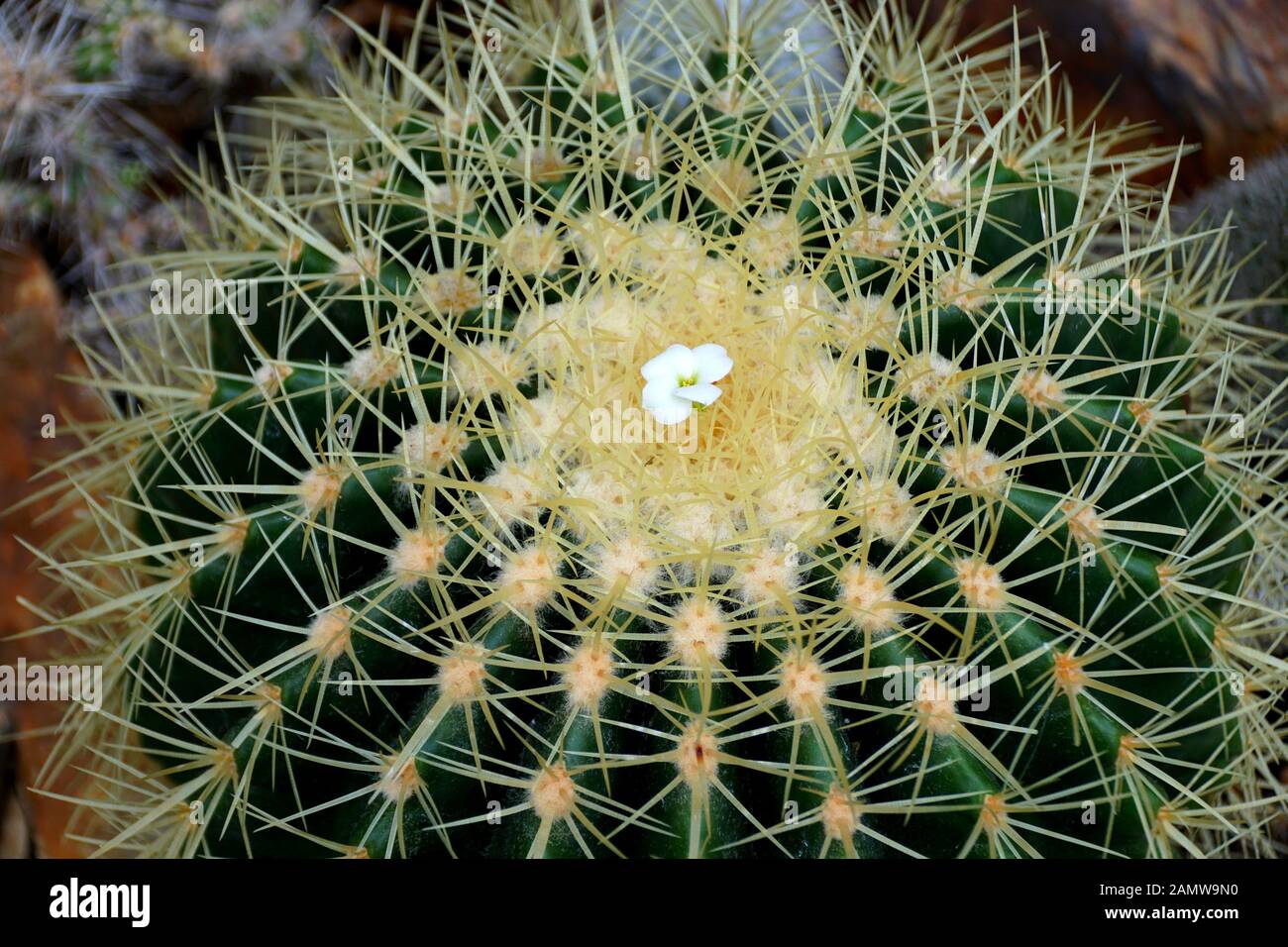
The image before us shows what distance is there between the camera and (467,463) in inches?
39.7

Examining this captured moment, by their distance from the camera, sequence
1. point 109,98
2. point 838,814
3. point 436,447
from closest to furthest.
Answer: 1. point 838,814
2. point 436,447
3. point 109,98

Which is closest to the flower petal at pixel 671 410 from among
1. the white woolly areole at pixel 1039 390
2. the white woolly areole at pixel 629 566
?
the white woolly areole at pixel 629 566

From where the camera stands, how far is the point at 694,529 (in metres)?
0.95

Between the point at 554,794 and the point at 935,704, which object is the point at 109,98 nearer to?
the point at 554,794

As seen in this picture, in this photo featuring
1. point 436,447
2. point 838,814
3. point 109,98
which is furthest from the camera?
point 109,98

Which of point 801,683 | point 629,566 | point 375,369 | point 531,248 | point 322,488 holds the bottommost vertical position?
point 801,683

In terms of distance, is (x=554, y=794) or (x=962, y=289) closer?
(x=554, y=794)

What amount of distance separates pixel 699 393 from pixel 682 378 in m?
0.03

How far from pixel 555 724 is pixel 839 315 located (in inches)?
18.3

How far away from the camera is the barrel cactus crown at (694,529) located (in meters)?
0.92

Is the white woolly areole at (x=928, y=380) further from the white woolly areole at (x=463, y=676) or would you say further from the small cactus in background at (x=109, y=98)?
the small cactus in background at (x=109, y=98)

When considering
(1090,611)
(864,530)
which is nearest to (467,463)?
(864,530)

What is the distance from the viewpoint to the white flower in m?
0.96

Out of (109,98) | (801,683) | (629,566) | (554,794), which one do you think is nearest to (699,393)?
(629,566)
